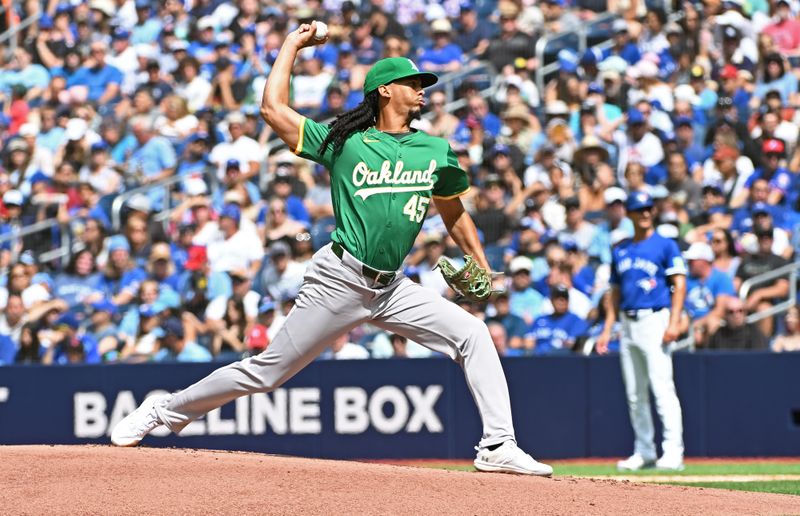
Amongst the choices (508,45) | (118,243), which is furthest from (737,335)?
(118,243)

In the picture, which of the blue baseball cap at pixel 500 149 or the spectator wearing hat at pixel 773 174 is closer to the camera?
the spectator wearing hat at pixel 773 174

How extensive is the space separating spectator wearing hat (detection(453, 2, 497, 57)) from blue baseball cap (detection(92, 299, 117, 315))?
18.2ft

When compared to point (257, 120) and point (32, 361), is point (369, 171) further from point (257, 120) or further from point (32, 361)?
point (257, 120)

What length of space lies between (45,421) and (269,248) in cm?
267

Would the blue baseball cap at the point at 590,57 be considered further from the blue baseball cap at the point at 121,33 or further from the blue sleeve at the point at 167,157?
the blue baseball cap at the point at 121,33

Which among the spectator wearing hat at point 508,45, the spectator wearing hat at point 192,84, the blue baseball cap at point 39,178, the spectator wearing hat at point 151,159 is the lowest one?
the blue baseball cap at point 39,178

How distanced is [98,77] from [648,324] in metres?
8.85

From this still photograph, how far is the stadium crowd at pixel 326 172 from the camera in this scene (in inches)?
491

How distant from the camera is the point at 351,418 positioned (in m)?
11.9

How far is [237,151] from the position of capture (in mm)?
14719

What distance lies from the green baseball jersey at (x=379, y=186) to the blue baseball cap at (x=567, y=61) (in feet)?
29.6

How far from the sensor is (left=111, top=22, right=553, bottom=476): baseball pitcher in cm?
633

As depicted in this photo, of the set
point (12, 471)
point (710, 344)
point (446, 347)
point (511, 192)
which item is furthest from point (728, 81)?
point (12, 471)

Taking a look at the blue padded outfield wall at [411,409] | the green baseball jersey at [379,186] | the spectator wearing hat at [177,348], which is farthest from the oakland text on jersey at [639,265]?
the spectator wearing hat at [177,348]
